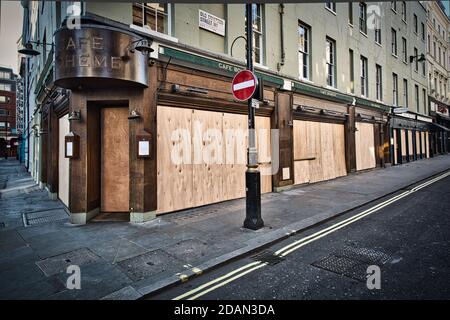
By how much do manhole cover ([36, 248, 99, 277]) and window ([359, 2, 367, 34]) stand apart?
1923cm

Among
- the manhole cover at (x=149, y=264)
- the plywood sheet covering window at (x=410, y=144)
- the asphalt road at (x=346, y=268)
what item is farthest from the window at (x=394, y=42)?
the manhole cover at (x=149, y=264)

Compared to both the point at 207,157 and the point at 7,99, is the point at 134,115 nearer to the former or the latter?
the point at 207,157

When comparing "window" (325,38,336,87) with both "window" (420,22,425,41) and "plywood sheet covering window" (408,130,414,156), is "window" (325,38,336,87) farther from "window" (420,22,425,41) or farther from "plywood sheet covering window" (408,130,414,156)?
"window" (420,22,425,41)

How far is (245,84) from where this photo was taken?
6305 millimetres

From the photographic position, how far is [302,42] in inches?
513

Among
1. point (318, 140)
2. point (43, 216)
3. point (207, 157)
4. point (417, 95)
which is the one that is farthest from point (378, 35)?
point (43, 216)

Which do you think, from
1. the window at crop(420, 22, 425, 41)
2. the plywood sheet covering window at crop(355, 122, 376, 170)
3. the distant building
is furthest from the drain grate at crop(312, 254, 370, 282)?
the distant building

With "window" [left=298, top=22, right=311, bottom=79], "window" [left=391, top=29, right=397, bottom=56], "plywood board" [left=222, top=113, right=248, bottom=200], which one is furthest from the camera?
"window" [left=391, top=29, right=397, bottom=56]

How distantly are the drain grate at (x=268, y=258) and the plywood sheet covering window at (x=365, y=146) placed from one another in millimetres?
13555

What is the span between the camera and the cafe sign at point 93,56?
642 centimetres

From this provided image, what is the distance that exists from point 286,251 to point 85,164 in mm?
5594

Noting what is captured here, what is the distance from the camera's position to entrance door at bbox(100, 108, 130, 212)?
775 centimetres

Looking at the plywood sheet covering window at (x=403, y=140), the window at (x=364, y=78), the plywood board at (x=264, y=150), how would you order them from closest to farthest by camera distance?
the plywood board at (x=264, y=150) < the window at (x=364, y=78) < the plywood sheet covering window at (x=403, y=140)

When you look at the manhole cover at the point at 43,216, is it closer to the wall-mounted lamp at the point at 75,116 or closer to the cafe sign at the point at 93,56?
the wall-mounted lamp at the point at 75,116
